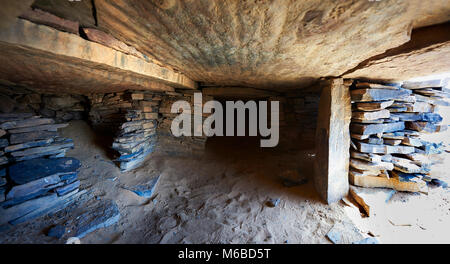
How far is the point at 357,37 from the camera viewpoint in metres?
1.38

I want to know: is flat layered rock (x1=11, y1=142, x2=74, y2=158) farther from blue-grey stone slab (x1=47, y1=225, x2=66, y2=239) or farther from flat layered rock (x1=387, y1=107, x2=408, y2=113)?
flat layered rock (x1=387, y1=107, x2=408, y2=113)

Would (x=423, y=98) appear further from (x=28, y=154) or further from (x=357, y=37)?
(x=28, y=154)

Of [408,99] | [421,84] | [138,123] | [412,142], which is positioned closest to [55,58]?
[138,123]

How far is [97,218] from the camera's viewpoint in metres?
2.27

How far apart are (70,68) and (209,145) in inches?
163

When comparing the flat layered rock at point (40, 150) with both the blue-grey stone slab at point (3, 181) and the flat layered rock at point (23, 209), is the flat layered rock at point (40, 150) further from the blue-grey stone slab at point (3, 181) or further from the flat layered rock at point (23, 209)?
the flat layered rock at point (23, 209)

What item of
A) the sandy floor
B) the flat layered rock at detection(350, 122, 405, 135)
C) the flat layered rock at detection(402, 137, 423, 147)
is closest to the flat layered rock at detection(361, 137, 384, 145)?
the flat layered rock at detection(350, 122, 405, 135)

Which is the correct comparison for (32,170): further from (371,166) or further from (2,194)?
(371,166)

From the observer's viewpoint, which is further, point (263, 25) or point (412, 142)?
point (412, 142)

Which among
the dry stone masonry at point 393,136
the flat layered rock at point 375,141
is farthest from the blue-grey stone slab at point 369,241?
the flat layered rock at point 375,141

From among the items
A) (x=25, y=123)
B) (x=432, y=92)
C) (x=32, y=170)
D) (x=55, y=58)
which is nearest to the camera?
(x=55, y=58)

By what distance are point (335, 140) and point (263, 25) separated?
95.2 inches

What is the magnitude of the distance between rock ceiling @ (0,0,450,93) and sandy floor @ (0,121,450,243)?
227 centimetres
